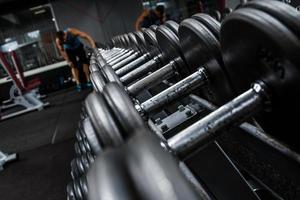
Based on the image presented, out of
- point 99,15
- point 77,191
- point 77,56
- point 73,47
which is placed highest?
point 99,15

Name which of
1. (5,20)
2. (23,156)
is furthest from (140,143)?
(5,20)

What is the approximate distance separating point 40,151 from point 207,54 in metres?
2.73

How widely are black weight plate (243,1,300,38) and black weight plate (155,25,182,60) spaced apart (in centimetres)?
54

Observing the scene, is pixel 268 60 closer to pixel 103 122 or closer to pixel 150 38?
pixel 103 122

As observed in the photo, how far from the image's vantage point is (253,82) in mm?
711

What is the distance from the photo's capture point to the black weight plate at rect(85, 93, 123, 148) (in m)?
0.41

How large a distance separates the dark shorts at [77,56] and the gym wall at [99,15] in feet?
7.26

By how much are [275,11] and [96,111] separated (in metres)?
0.38

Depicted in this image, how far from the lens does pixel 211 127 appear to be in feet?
2.02

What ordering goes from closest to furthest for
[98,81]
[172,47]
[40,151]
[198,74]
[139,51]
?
[98,81] → [198,74] → [172,47] → [139,51] → [40,151]

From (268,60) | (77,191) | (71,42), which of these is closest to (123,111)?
(268,60)

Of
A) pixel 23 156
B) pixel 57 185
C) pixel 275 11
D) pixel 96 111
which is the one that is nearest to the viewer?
pixel 96 111

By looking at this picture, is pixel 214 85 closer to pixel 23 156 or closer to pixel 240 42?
pixel 240 42

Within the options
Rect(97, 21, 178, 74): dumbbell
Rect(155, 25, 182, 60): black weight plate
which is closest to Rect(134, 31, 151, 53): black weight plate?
Rect(97, 21, 178, 74): dumbbell
